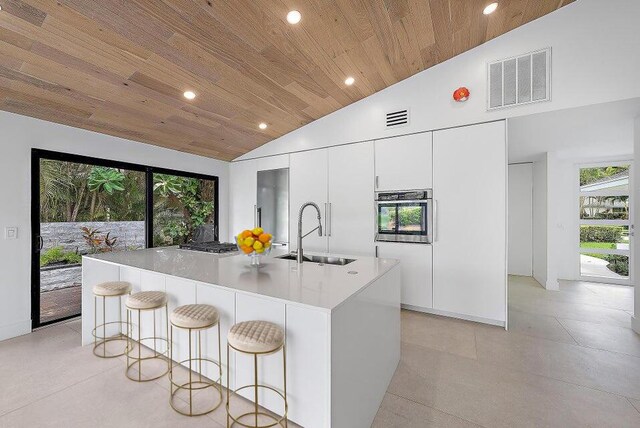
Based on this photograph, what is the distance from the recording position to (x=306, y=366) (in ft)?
4.58

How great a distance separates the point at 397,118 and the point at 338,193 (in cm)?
122

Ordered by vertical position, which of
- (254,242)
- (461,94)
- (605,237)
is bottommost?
(605,237)

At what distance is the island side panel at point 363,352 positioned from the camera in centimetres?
124

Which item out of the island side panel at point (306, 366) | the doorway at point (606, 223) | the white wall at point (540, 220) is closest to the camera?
the island side panel at point (306, 366)

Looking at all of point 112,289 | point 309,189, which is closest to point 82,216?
point 112,289

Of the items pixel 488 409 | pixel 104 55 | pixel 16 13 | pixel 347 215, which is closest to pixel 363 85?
pixel 347 215

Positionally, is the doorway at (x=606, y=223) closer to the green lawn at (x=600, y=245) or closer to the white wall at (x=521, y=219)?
the green lawn at (x=600, y=245)

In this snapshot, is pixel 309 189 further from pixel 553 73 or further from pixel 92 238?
pixel 553 73

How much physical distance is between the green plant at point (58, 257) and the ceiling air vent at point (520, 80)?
195 inches

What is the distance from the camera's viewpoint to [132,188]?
12.2 ft

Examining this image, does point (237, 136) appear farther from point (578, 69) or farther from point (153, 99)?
point (578, 69)

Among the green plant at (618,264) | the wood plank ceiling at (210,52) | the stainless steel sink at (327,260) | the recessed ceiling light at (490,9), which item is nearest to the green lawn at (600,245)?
the green plant at (618,264)

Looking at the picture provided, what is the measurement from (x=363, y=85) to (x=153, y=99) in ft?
7.66

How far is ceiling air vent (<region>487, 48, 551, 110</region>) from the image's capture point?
2.64 meters
